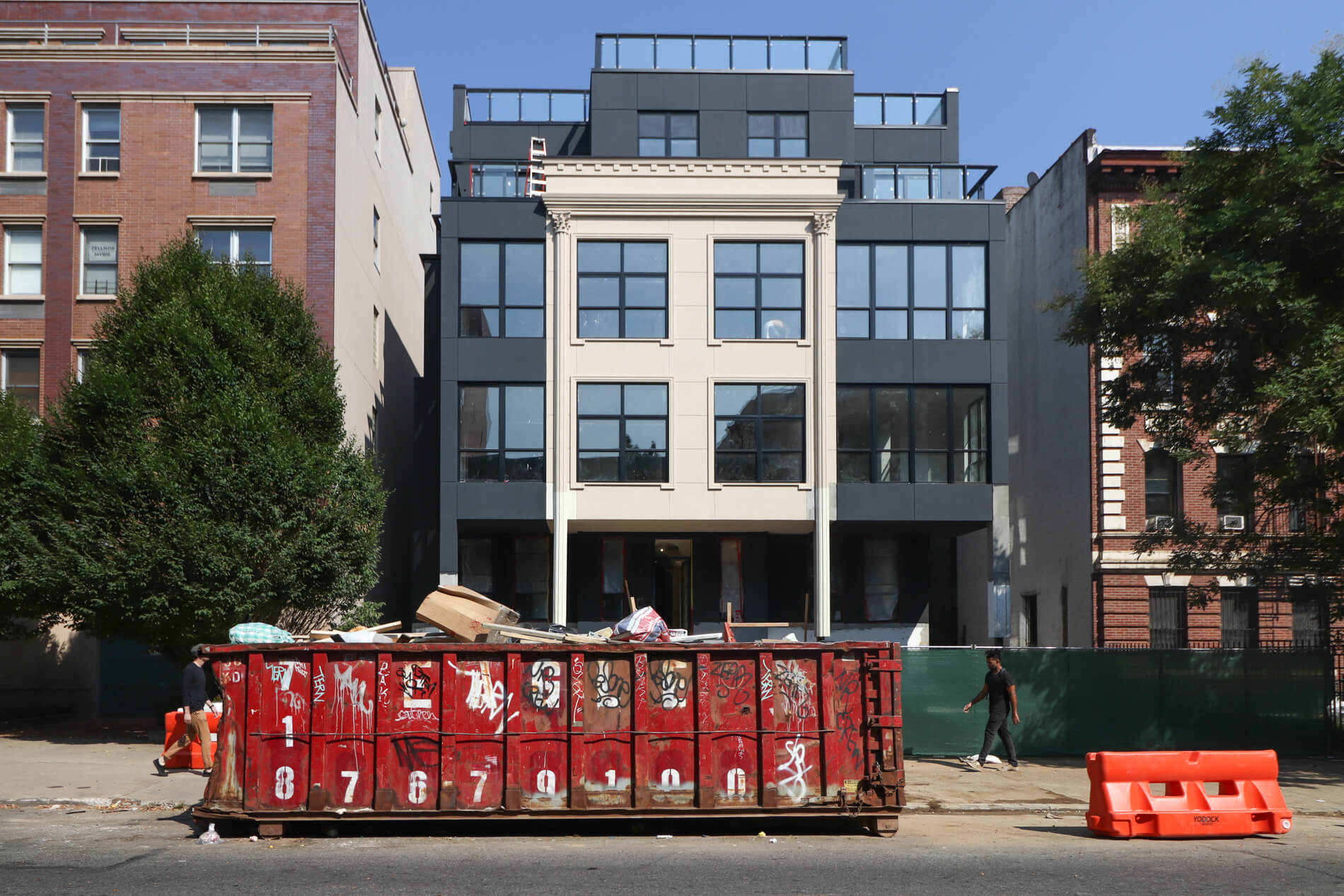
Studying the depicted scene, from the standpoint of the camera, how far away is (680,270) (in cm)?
2562

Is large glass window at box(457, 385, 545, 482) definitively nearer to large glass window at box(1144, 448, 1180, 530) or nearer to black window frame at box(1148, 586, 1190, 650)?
large glass window at box(1144, 448, 1180, 530)

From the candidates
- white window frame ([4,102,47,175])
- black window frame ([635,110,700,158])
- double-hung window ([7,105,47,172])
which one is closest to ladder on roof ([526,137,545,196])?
black window frame ([635,110,700,158])

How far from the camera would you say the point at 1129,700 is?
1792cm

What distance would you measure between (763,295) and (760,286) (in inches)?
7.8

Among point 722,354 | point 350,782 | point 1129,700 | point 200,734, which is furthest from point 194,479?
point 1129,700

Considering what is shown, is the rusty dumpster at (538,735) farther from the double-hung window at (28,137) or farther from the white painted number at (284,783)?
the double-hung window at (28,137)

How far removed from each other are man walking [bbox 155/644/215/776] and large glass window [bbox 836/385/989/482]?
47.2 ft

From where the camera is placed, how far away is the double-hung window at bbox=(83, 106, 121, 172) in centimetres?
2520

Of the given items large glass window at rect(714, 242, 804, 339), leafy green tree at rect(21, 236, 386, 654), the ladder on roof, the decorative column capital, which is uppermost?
the ladder on roof

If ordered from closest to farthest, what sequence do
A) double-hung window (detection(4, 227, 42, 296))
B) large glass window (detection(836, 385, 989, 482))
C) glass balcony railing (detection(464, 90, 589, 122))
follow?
double-hung window (detection(4, 227, 42, 296))
large glass window (detection(836, 385, 989, 482))
glass balcony railing (detection(464, 90, 589, 122))

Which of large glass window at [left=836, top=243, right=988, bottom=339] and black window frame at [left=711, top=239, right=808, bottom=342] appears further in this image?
large glass window at [left=836, top=243, right=988, bottom=339]

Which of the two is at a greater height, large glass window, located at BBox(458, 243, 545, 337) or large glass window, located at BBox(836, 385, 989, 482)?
large glass window, located at BBox(458, 243, 545, 337)

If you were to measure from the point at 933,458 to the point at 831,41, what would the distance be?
12201 millimetres

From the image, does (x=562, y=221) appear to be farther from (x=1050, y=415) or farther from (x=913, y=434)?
(x=1050, y=415)
